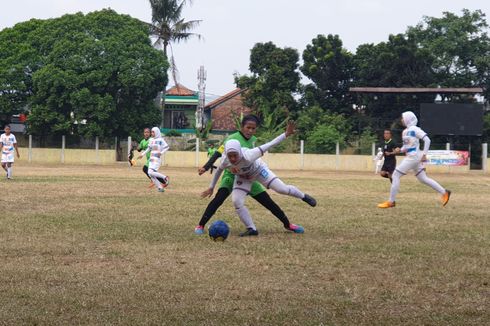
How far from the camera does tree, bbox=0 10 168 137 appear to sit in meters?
48.0

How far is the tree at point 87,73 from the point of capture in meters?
48.0

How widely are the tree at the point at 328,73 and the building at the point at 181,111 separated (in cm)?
1754

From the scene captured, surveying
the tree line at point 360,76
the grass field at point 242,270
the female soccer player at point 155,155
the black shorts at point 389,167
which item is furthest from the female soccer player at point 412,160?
the tree line at point 360,76

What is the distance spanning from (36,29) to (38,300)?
161ft

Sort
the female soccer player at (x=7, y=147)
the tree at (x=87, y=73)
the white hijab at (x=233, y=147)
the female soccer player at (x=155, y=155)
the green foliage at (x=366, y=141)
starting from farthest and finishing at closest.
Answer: the green foliage at (x=366, y=141) → the tree at (x=87, y=73) → the female soccer player at (x=7, y=147) → the female soccer player at (x=155, y=155) → the white hijab at (x=233, y=147)

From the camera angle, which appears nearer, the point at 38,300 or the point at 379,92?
the point at 38,300

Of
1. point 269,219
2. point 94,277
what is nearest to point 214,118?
point 269,219

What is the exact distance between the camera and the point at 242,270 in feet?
23.5

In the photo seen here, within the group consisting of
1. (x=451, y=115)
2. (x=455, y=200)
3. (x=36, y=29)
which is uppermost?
(x=36, y=29)

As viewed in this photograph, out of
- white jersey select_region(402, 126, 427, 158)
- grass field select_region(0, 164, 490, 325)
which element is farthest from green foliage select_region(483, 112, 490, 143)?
grass field select_region(0, 164, 490, 325)

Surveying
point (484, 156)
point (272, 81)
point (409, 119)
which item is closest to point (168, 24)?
point (272, 81)

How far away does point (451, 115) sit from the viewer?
1827 inches

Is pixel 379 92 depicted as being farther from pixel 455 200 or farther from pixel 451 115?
pixel 455 200

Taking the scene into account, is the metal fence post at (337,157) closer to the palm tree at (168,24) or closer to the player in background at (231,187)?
the palm tree at (168,24)
